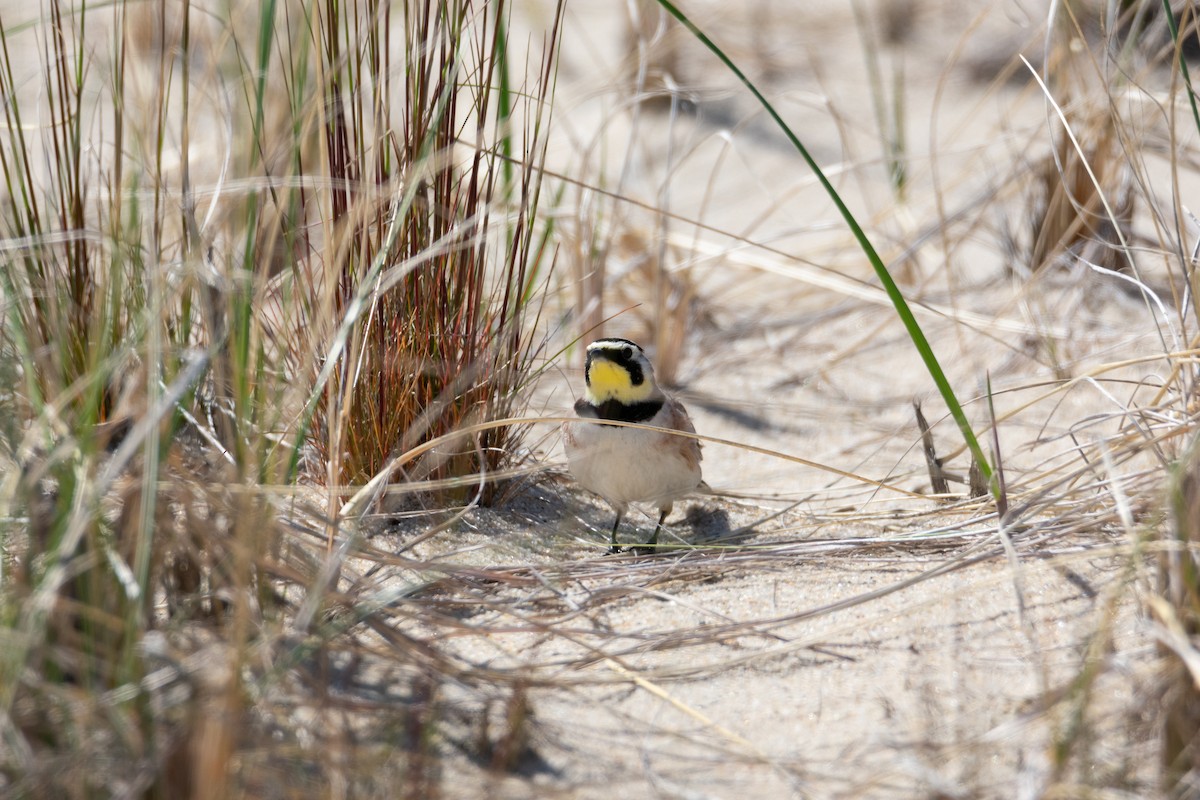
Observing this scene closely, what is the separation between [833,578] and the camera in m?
2.56

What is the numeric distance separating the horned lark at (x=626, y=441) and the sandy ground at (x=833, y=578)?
0.55 feet

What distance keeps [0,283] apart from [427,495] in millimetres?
1064

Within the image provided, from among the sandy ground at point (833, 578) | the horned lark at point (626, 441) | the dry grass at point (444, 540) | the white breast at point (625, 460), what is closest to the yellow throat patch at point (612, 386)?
the horned lark at point (626, 441)

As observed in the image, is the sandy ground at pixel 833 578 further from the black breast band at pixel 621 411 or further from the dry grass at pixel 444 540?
the black breast band at pixel 621 411

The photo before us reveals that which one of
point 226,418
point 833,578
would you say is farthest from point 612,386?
point 226,418

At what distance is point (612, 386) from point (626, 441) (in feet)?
0.74

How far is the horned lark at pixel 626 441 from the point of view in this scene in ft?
10.1

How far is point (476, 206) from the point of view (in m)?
2.73

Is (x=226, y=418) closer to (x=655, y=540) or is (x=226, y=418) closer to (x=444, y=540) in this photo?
(x=444, y=540)

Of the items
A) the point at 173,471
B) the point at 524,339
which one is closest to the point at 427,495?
the point at 524,339

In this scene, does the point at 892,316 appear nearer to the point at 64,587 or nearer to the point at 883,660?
the point at 883,660

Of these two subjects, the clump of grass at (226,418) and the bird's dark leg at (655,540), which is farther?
the bird's dark leg at (655,540)

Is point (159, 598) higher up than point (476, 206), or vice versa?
point (476, 206)

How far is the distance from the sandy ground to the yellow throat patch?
339 millimetres
